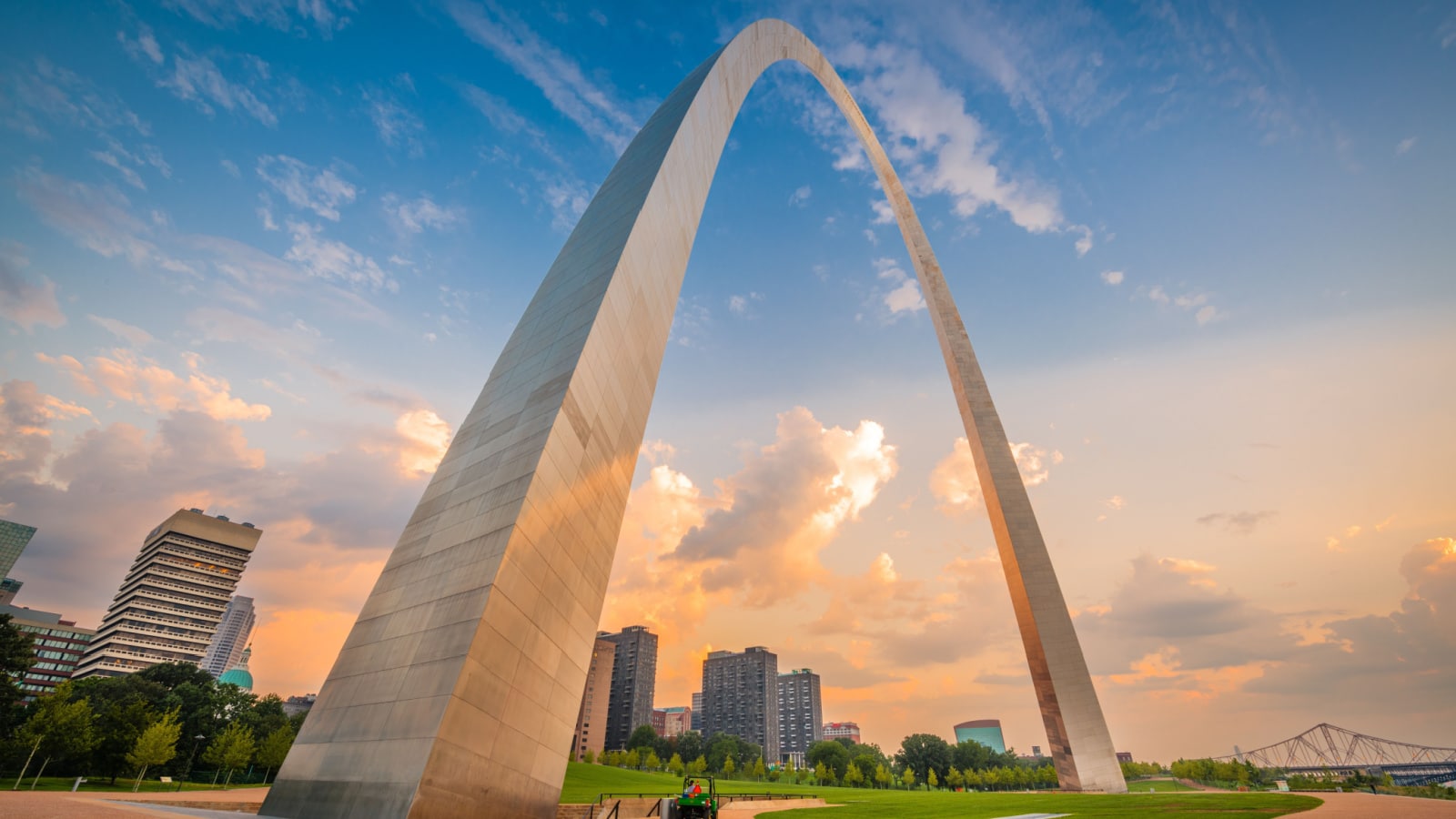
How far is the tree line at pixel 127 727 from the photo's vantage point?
31672 millimetres

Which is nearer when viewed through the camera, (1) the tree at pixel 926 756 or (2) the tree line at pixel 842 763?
(2) the tree line at pixel 842 763

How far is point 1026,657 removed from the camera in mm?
27375

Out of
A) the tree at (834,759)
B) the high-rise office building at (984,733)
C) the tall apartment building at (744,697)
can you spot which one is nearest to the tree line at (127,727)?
the tree at (834,759)

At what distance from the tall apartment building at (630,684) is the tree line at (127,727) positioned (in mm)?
83168

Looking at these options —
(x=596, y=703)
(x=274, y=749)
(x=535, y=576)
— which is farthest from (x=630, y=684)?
(x=535, y=576)

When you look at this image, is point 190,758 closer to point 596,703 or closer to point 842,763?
point 596,703

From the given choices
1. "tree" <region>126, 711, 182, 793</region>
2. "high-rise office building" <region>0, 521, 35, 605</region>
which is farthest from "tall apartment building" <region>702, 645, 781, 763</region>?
"high-rise office building" <region>0, 521, 35, 605</region>

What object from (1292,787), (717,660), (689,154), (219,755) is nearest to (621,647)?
(717,660)

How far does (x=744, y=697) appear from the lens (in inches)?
5595

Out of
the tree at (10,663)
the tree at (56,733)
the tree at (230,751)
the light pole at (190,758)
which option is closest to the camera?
the tree at (56,733)

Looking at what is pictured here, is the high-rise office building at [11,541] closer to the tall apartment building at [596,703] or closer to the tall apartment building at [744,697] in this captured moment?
the tall apartment building at [596,703]

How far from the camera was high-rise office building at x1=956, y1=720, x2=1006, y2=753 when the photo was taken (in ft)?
541

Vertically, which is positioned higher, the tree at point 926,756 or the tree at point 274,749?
the tree at point 926,756

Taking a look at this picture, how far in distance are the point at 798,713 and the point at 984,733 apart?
55.1m
